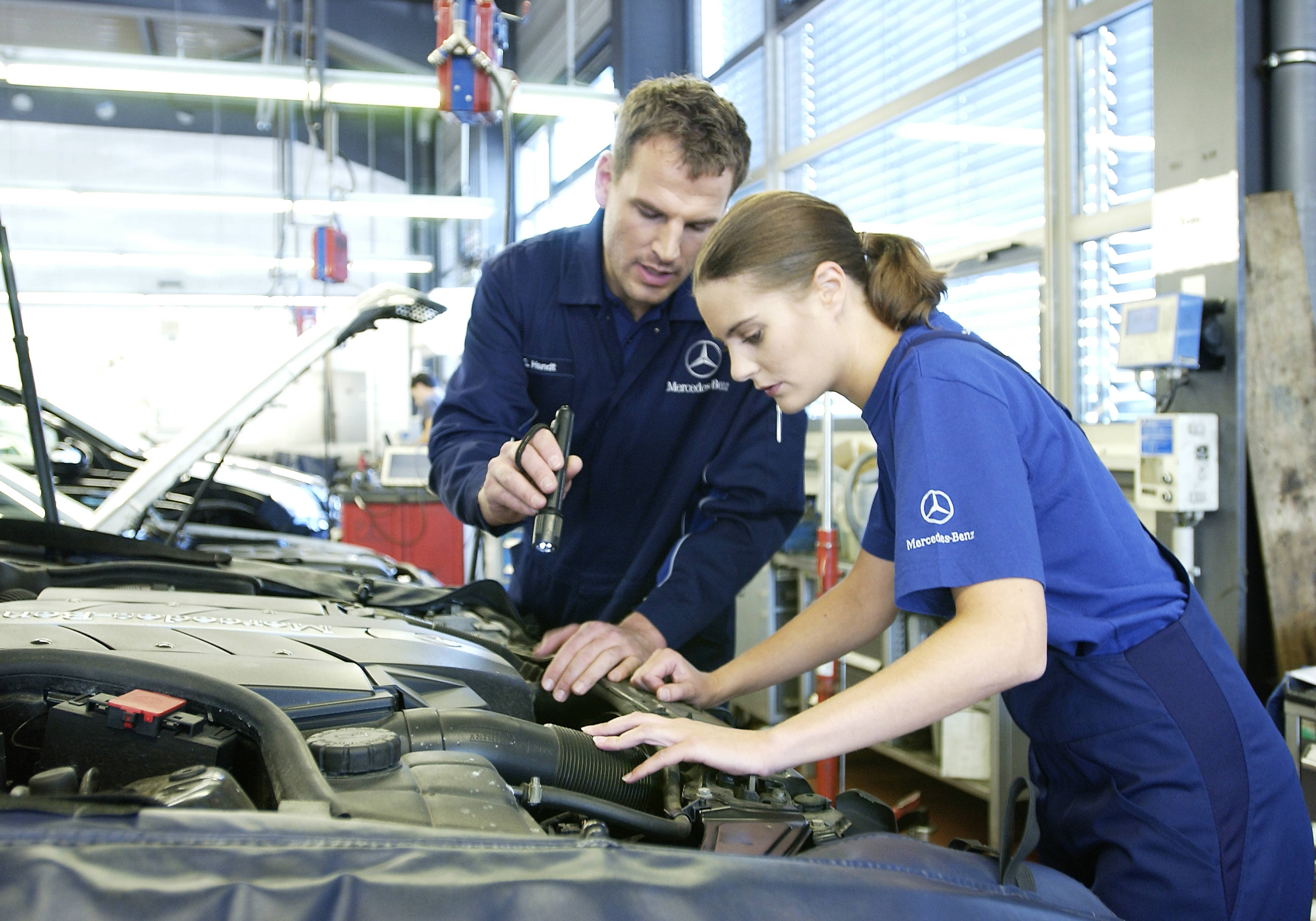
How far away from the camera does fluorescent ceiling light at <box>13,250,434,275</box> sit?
8.31 meters

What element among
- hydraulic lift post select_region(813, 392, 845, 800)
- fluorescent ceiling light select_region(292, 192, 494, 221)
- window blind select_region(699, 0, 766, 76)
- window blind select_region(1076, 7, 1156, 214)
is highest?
window blind select_region(699, 0, 766, 76)

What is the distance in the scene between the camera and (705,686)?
125 centimetres

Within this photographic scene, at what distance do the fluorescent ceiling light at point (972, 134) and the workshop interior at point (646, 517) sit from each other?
0.02 m

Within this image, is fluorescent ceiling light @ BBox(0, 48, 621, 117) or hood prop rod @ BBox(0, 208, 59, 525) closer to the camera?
hood prop rod @ BBox(0, 208, 59, 525)

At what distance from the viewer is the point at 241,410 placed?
1977 mm

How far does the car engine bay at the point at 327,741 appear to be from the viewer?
2.13 ft

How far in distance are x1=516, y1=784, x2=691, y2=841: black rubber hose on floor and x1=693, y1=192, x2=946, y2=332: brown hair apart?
56 cm

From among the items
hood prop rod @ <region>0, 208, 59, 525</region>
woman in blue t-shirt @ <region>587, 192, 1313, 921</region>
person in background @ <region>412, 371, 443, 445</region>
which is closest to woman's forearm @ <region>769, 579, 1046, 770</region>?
woman in blue t-shirt @ <region>587, 192, 1313, 921</region>

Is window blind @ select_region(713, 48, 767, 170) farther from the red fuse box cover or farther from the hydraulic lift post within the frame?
the red fuse box cover

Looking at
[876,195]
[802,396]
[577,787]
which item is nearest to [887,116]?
[876,195]

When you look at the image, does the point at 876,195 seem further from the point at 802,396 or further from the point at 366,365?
the point at 366,365

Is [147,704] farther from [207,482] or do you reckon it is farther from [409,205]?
[409,205]

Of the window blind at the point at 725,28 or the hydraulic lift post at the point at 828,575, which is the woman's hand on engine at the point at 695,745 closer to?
the hydraulic lift post at the point at 828,575

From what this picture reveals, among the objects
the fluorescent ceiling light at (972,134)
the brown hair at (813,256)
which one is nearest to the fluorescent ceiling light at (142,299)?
the fluorescent ceiling light at (972,134)
